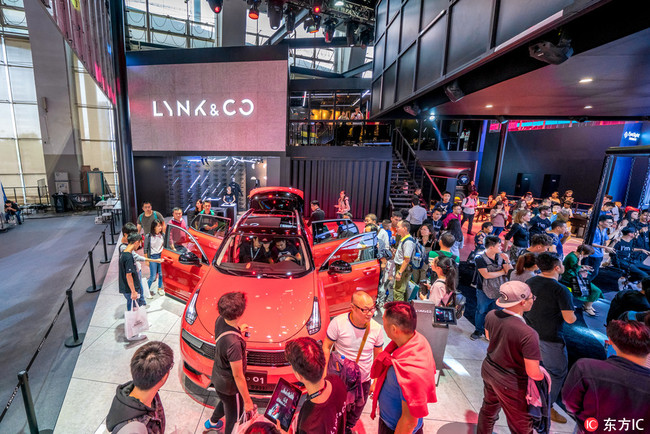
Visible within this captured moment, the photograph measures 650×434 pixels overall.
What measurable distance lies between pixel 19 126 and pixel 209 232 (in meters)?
16.2

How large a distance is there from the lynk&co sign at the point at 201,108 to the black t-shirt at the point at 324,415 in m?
→ 11.1

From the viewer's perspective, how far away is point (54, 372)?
3.53 metres

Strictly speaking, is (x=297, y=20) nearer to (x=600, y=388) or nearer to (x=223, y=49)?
(x=223, y=49)

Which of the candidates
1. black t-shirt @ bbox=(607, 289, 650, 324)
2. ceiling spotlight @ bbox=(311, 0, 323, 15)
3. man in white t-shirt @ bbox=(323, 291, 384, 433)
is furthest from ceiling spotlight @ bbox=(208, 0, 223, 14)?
black t-shirt @ bbox=(607, 289, 650, 324)

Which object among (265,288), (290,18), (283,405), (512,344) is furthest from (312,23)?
(283,405)

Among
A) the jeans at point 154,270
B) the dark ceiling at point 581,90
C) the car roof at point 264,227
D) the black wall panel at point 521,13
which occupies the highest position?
the black wall panel at point 521,13

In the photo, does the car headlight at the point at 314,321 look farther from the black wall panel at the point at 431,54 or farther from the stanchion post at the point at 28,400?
the black wall panel at the point at 431,54

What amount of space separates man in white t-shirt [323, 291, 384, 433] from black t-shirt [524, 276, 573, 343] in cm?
161

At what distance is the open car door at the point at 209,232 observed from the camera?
5195 millimetres

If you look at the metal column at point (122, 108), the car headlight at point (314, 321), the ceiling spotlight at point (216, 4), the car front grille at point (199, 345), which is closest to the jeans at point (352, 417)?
the car headlight at point (314, 321)

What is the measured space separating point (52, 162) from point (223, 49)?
1254 centimetres

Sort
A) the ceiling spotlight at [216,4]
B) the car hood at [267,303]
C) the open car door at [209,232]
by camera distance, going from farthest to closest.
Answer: the ceiling spotlight at [216,4], the open car door at [209,232], the car hood at [267,303]

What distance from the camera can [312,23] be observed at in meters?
11.2

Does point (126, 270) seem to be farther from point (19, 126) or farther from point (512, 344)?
point (19, 126)
